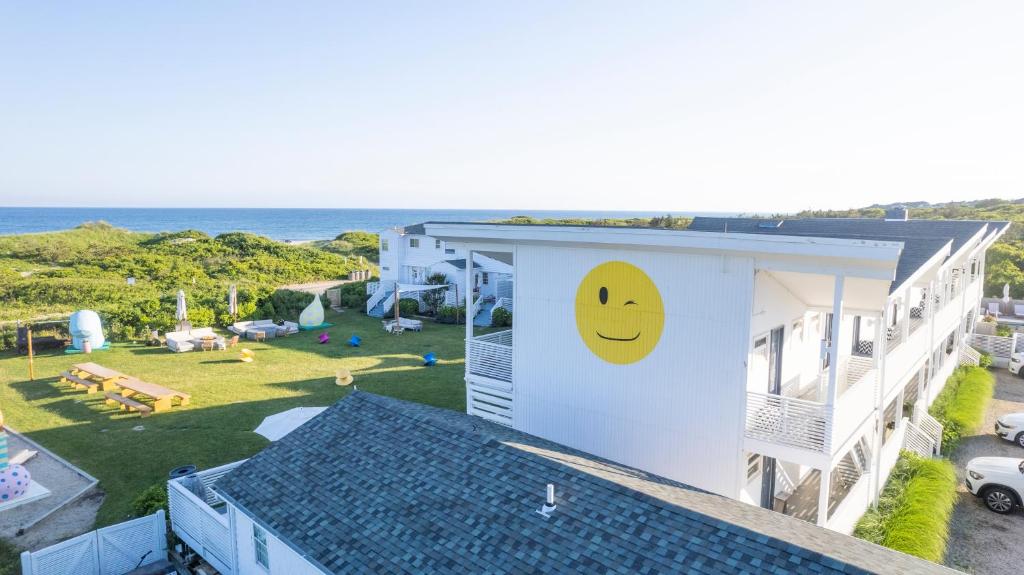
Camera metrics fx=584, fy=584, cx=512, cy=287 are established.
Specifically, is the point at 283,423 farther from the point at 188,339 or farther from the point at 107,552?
the point at 188,339

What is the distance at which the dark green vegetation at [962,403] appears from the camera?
18375 millimetres

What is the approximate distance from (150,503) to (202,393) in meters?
10.0

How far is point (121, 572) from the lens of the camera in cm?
1116

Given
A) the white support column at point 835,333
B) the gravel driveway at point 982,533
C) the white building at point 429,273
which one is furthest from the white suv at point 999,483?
the white building at point 429,273

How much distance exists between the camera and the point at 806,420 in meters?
10.1

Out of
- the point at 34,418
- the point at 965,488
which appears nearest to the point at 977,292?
the point at 965,488

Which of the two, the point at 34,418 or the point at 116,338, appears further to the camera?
the point at 116,338

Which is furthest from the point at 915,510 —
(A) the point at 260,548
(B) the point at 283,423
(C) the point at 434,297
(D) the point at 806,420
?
(C) the point at 434,297

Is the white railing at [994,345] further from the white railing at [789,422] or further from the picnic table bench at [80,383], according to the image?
the picnic table bench at [80,383]

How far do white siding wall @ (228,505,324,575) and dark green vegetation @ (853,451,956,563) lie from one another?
10667 millimetres

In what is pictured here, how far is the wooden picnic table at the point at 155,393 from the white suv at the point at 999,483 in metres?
23.5

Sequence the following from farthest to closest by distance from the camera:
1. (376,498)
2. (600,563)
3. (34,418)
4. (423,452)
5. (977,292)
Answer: (977,292)
(34,418)
(423,452)
(376,498)
(600,563)

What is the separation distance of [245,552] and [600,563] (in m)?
6.44

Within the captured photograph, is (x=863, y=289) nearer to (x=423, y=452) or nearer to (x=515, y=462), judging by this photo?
(x=515, y=462)
